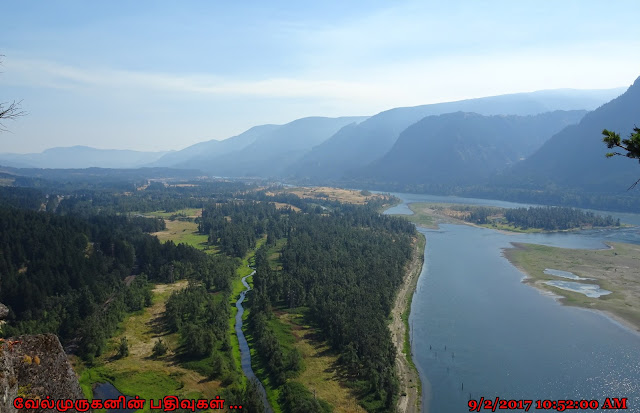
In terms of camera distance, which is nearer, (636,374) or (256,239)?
(636,374)

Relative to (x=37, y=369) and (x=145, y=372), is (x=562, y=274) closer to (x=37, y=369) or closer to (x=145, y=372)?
(x=145, y=372)

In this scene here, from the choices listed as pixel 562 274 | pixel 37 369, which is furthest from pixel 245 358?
pixel 562 274

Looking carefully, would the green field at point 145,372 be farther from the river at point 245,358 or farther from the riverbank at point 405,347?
the riverbank at point 405,347

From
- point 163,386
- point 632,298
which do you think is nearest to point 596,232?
point 632,298

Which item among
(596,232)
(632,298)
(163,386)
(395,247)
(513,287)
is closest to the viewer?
(163,386)

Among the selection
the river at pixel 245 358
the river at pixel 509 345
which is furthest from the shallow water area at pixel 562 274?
the river at pixel 245 358

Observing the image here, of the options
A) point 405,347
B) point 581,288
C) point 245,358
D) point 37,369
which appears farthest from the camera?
point 581,288

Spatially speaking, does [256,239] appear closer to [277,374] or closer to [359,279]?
[359,279]
